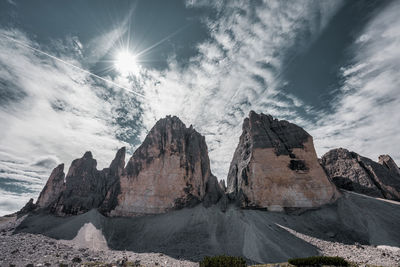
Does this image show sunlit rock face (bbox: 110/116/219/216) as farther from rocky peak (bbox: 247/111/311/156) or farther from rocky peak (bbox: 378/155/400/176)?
rocky peak (bbox: 378/155/400/176)

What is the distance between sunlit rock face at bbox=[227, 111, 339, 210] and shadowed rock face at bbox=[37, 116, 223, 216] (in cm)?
1229

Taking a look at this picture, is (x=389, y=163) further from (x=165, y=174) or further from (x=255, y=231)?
(x=165, y=174)

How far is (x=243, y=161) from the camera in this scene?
184ft

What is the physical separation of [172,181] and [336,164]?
190ft

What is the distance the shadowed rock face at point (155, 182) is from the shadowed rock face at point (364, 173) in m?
40.5

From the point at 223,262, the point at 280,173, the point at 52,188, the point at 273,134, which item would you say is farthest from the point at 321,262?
the point at 52,188

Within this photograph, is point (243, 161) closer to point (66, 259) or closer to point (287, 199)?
point (287, 199)

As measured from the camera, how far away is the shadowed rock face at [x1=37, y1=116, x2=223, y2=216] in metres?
54.5

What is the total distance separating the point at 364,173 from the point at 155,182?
6599cm

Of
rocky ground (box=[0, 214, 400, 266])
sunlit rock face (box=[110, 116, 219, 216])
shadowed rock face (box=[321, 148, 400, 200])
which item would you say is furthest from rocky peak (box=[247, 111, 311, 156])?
rocky ground (box=[0, 214, 400, 266])

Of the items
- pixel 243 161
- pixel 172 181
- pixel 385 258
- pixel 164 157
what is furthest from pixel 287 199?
pixel 164 157

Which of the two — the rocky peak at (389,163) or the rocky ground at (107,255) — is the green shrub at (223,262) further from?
the rocky peak at (389,163)

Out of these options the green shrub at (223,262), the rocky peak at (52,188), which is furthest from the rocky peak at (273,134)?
the rocky peak at (52,188)

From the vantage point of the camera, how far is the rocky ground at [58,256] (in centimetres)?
2783
